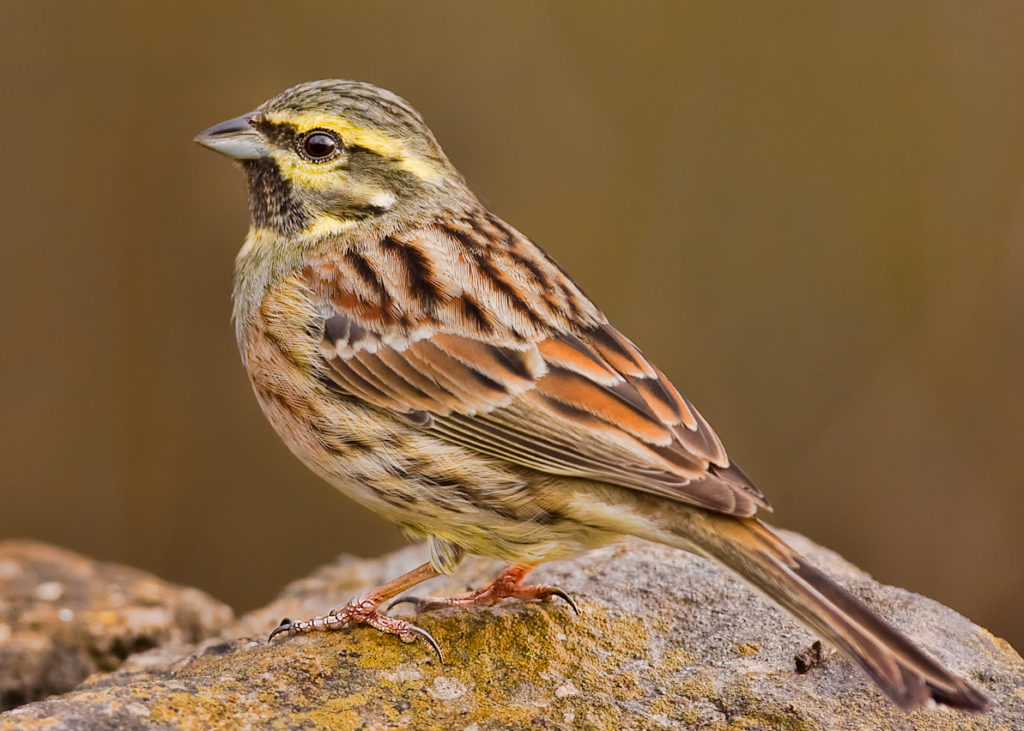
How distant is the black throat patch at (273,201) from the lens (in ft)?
15.6

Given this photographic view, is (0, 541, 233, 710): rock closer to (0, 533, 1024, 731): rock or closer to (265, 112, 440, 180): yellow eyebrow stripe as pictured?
(0, 533, 1024, 731): rock

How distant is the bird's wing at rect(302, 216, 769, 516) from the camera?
156 inches

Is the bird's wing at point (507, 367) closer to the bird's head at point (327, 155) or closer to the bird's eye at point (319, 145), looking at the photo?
the bird's head at point (327, 155)

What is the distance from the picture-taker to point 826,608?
3.52 meters

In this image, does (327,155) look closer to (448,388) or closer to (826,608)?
(448,388)

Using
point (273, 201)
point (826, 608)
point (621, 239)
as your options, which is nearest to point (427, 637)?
point (826, 608)

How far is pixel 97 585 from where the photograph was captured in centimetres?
573

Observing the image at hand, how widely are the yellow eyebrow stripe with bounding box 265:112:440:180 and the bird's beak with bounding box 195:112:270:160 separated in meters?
0.09

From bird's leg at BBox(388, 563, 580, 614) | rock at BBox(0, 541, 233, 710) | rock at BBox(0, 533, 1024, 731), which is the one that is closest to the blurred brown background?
rock at BBox(0, 541, 233, 710)

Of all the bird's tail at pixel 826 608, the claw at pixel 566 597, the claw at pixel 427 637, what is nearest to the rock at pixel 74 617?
the claw at pixel 427 637

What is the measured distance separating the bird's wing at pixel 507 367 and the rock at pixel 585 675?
55cm

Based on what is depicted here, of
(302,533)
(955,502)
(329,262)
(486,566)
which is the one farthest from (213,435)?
(955,502)

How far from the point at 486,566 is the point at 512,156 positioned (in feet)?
10.5

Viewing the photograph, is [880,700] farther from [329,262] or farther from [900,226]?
[900,226]
